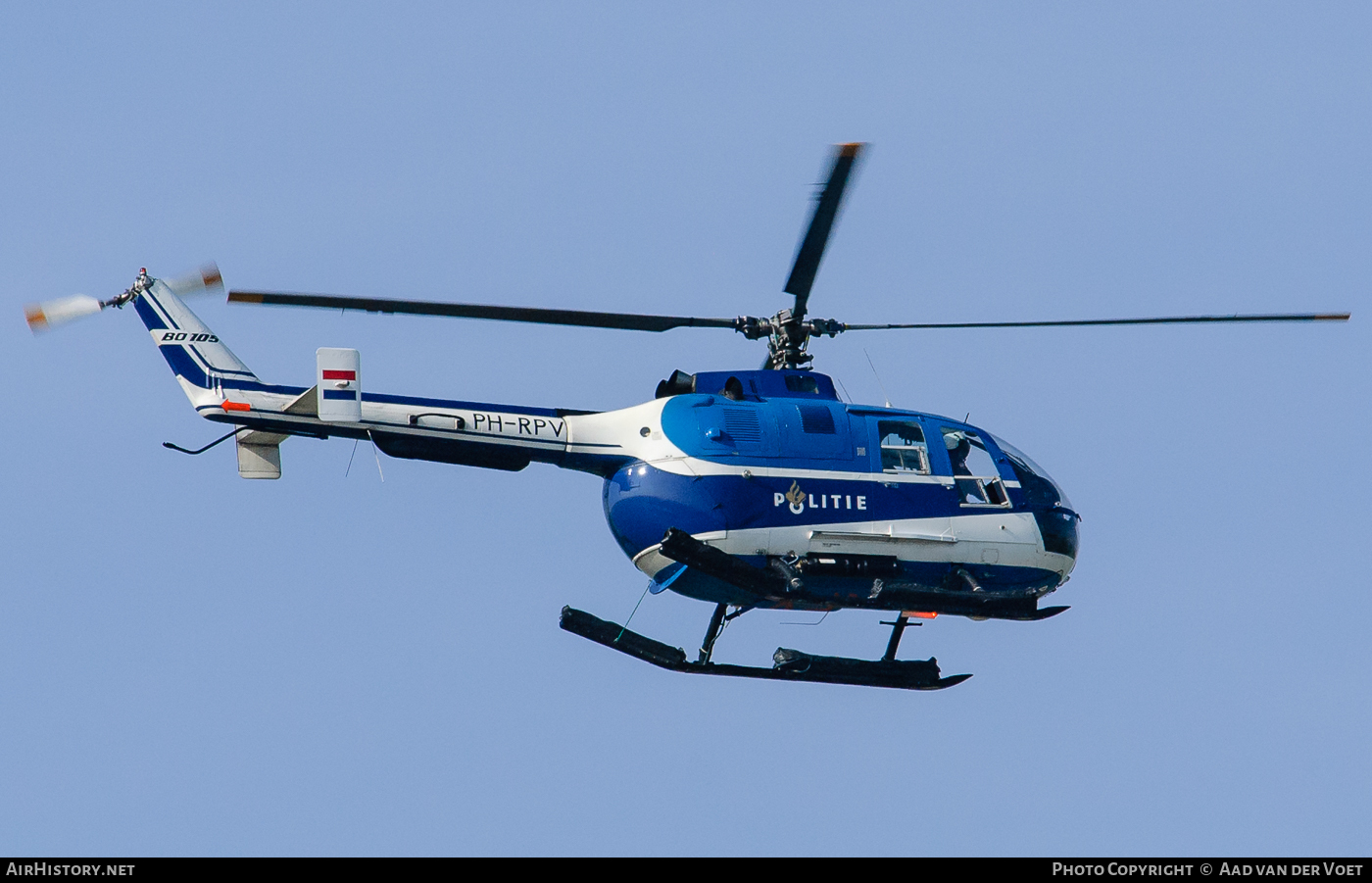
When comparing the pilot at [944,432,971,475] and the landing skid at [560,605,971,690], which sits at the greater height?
the pilot at [944,432,971,475]

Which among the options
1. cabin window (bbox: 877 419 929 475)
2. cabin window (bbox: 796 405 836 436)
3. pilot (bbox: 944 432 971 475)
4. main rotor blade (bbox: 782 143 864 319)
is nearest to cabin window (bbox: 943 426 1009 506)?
pilot (bbox: 944 432 971 475)

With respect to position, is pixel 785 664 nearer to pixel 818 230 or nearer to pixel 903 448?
pixel 903 448

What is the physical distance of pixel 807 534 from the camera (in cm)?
2269

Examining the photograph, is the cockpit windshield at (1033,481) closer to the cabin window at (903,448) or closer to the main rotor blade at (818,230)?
the cabin window at (903,448)

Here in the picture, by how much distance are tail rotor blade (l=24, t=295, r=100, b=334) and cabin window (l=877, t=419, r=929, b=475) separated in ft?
30.3

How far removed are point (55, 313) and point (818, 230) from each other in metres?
8.48

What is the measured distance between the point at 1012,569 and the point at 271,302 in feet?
30.5

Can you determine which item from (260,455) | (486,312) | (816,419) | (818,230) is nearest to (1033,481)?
(816,419)

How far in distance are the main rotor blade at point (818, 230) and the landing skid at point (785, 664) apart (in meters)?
3.96

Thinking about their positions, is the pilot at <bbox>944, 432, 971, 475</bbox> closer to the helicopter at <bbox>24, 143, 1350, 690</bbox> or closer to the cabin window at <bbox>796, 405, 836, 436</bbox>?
the helicopter at <bbox>24, 143, 1350, 690</bbox>

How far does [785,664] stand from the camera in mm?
23750

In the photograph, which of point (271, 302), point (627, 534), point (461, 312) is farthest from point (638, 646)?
point (271, 302)

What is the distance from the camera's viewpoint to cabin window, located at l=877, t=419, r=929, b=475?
23516mm
